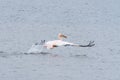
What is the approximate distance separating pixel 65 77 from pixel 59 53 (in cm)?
465

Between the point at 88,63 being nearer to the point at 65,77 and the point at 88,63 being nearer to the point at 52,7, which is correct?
the point at 65,77

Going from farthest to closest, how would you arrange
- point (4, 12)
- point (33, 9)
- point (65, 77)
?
point (33, 9)
point (4, 12)
point (65, 77)

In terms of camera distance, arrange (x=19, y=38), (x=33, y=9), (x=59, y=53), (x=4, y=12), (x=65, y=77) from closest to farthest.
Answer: (x=65, y=77), (x=59, y=53), (x=19, y=38), (x=4, y=12), (x=33, y=9)

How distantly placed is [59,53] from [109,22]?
38.2 feet

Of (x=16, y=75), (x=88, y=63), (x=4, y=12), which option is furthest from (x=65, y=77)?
(x=4, y=12)

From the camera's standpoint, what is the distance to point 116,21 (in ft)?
119

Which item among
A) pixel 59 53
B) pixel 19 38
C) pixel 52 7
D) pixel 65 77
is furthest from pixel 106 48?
pixel 52 7

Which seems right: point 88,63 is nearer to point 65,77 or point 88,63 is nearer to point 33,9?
point 65,77

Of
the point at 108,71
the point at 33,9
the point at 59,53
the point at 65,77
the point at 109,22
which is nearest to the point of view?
the point at 65,77

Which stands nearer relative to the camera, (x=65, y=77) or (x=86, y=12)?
(x=65, y=77)

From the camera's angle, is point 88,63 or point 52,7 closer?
point 88,63

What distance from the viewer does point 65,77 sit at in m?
20.0

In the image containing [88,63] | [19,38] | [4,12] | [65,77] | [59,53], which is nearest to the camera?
[65,77]

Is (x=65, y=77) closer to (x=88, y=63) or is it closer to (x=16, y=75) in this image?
(x=16, y=75)
